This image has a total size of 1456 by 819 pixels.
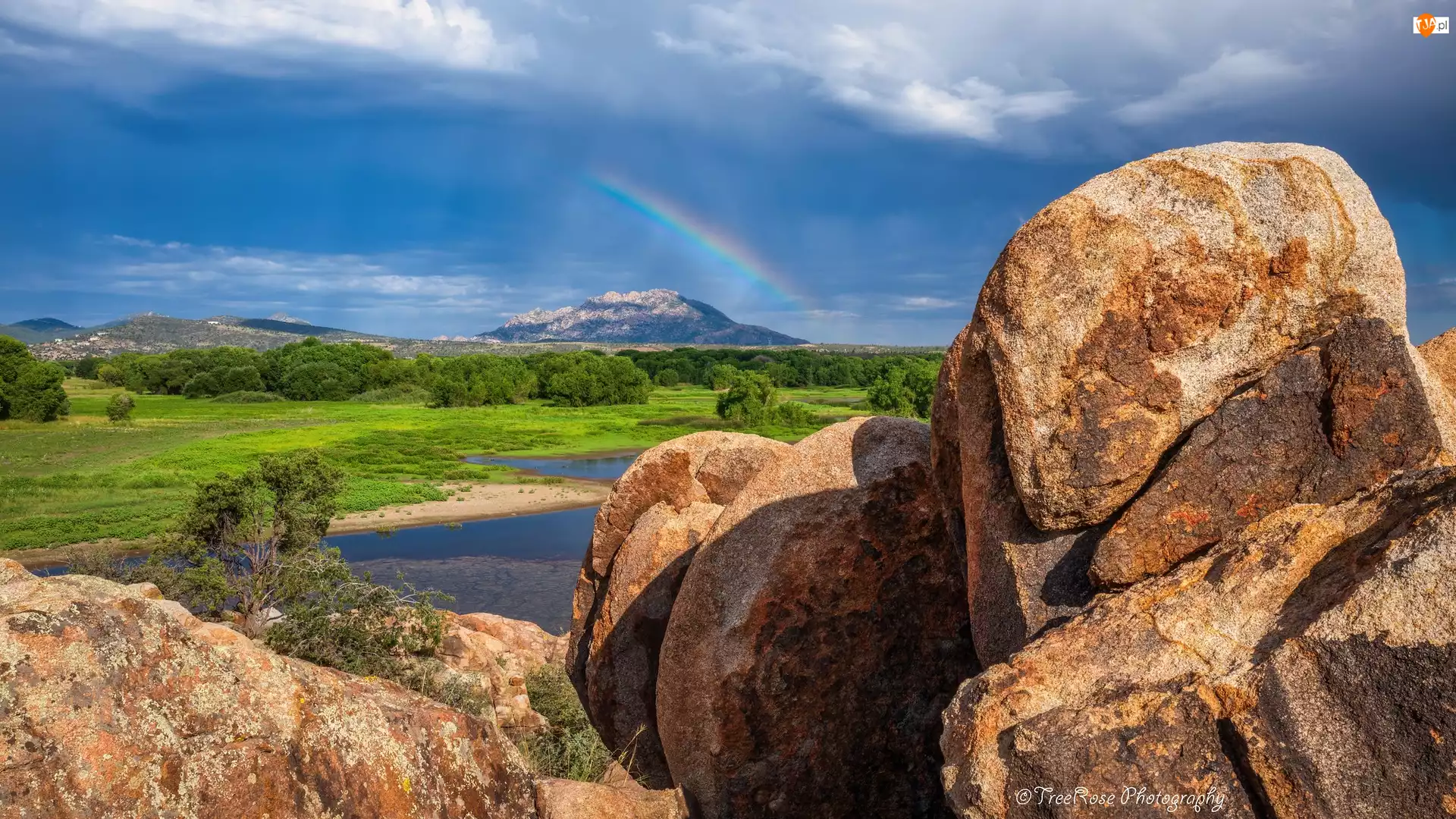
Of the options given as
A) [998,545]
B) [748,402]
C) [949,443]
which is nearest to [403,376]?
[748,402]

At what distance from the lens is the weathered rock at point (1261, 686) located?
3.87 meters

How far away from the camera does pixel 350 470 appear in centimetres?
6825

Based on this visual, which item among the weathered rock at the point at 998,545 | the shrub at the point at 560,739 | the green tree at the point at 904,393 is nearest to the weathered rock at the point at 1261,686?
the weathered rock at the point at 998,545

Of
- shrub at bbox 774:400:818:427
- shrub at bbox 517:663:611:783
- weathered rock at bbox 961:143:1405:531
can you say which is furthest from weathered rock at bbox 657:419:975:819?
shrub at bbox 774:400:818:427

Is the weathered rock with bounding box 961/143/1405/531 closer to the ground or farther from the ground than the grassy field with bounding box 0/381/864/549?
farther from the ground

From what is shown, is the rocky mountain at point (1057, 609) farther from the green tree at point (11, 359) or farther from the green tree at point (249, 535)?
the green tree at point (11, 359)

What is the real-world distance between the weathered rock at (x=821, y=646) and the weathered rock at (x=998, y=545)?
1.78 meters

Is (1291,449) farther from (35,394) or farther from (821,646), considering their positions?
(35,394)

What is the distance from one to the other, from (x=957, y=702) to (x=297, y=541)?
32.4 m

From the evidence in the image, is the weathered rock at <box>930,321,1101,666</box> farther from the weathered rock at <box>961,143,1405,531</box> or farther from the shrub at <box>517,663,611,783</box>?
the shrub at <box>517,663,611,783</box>

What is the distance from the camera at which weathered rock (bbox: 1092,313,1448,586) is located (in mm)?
5465

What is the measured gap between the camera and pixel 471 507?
184ft

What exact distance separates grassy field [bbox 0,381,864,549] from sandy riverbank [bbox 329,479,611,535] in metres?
1.66

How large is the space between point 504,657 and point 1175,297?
20321 millimetres
